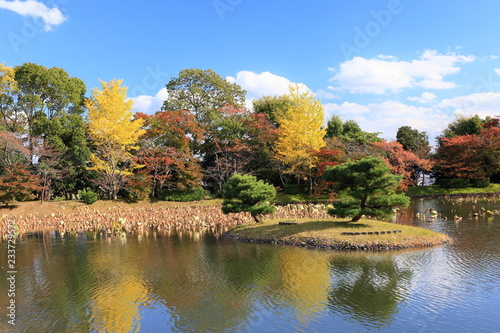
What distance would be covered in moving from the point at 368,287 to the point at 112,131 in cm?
3066

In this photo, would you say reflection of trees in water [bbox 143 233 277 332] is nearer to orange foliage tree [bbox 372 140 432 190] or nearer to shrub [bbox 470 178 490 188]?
orange foliage tree [bbox 372 140 432 190]

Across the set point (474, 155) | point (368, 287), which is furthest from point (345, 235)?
point (474, 155)

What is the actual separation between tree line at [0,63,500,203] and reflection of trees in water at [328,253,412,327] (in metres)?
21.6

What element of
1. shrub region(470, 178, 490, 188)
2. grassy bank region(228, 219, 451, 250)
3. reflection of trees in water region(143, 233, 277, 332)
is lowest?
reflection of trees in water region(143, 233, 277, 332)

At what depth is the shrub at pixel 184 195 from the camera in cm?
3866

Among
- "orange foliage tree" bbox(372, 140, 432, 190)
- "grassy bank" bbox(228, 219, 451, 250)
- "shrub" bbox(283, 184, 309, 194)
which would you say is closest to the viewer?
"grassy bank" bbox(228, 219, 451, 250)

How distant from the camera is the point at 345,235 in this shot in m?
16.9

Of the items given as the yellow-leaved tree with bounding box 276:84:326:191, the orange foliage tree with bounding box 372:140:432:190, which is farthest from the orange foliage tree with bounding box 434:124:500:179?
the yellow-leaved tree with bounding box 276:84:326:191

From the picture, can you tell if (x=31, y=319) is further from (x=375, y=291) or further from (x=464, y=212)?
(x=464, y=212)

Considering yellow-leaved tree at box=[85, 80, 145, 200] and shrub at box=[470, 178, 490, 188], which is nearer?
yellow-leaved tree at box=[85, 80, 145, 200]

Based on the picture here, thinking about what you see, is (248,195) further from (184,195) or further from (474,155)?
(474,155)

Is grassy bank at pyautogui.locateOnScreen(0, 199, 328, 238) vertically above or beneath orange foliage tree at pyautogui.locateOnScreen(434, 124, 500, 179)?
beneath

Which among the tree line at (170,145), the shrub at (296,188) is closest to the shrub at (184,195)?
the tree line at (170,145)

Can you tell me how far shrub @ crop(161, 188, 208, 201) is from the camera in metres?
38.7
